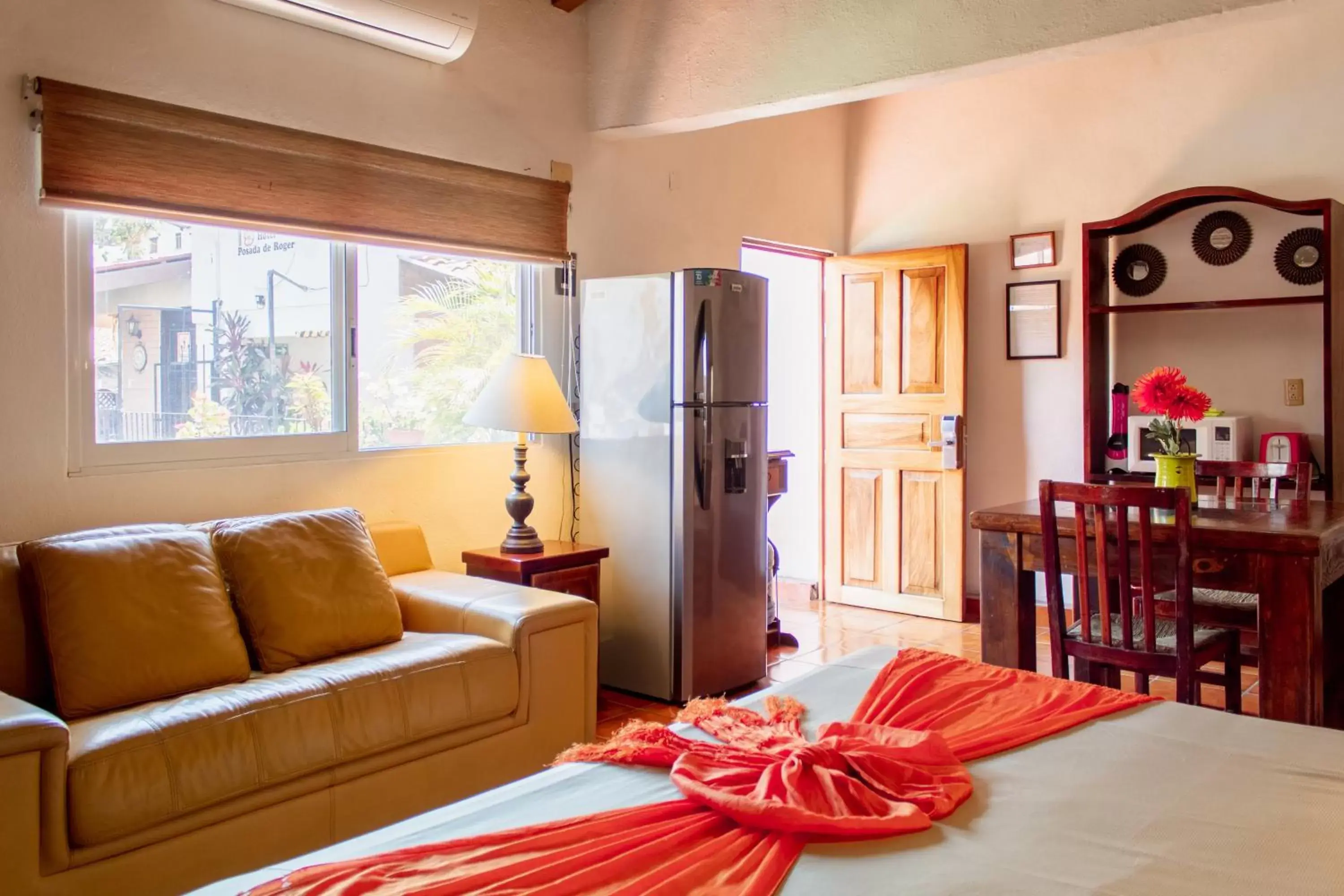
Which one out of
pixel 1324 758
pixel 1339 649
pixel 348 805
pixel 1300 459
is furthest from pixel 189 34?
pixel 1300 459

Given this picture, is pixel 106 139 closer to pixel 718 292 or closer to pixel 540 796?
pixel 718 292

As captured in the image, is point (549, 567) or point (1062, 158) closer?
point (549, 567)

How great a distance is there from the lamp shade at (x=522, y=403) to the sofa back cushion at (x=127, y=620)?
1165 mm

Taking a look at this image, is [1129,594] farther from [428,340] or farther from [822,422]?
[822,422]

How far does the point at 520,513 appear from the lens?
12.6ft

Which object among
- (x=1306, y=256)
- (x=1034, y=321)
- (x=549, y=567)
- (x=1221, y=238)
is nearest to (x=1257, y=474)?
(x=1306, y=256)

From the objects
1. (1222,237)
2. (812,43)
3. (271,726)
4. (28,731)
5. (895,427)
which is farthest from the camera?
(895,427)

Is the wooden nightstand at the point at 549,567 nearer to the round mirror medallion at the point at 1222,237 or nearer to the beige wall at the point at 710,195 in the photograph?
the beige wall at the point at 710,195

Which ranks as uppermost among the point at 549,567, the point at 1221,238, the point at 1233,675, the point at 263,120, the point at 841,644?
the point at 263,120

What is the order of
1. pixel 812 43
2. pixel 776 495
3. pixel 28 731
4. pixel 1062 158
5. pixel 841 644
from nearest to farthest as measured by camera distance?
pixel 28 731 → pixel 812 43 → pixel 776 495 → pixel 841 644 → pixel 1062 158

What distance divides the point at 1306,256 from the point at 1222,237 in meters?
0.37

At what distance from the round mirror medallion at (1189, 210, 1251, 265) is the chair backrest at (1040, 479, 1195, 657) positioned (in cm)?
237

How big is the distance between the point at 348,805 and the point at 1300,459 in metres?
4.11

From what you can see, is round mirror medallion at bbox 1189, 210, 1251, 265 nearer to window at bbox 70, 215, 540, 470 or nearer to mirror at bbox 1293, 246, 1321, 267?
mirror at bbox 1293, 246, 1321, 267
